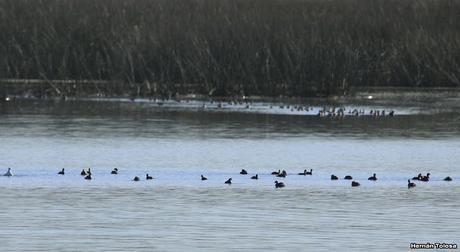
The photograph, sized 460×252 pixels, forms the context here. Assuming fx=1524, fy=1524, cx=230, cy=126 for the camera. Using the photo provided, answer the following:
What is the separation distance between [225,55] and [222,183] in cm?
2136

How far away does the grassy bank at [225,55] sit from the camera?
46.8 metres

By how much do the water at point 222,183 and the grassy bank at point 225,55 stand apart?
16.3 feet

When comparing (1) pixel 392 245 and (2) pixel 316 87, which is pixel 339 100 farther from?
(1) pixel 392 245

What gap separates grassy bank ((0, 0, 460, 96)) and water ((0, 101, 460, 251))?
498cm

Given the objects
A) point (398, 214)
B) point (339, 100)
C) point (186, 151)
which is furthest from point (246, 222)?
point (339, 100)

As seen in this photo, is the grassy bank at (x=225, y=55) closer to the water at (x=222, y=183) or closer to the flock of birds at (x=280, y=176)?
the water at (x=222, y=183)

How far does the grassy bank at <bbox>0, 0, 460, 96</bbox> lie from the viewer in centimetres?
4684

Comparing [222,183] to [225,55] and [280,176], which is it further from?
[225,55]

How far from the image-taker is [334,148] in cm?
3288

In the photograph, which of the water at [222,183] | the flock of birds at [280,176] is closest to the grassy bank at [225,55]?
the water at [222,183]

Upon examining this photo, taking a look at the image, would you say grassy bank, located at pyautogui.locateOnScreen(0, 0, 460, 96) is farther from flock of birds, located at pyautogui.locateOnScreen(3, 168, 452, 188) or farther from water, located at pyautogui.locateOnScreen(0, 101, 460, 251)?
flock of birds, located at pyautogui.locateOnScreen(3, 168, 452, 188)

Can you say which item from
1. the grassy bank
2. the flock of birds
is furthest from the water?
the grassy bank

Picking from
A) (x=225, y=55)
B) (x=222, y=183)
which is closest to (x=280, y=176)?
(x=222, y=183)

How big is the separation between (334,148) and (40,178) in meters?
8.78
